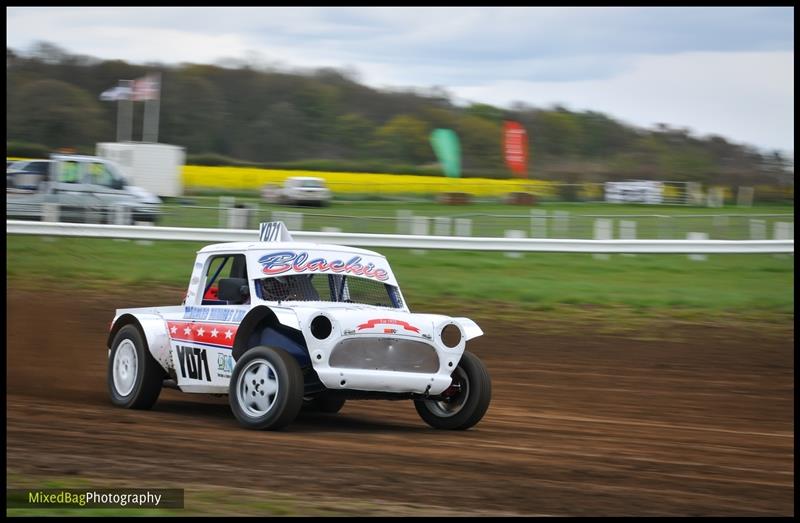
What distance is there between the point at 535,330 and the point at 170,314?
25.3 feet

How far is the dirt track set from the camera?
6.69 m

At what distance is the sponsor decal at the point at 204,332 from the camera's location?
9333 millimetres

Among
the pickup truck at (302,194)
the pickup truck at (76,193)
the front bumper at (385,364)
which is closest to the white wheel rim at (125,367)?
the front bumper at (385,364)

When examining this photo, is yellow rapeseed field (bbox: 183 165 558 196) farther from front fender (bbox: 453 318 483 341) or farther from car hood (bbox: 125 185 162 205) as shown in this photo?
front fender (bbox: 453 318 483 341)

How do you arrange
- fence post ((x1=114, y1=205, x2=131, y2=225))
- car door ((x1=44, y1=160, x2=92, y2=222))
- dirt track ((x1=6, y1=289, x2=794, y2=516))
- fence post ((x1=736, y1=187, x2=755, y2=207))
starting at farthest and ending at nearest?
fence post ((x1=736, y1=187, x2=755, y2=207)) < fence post ((x1=114, y1=205, x2=131, y2=225)) < car door ((x1=44, y1=160, x2=92, y2=222)) < dirt track ((x1=6, y1=289, x2=794, y2=516))

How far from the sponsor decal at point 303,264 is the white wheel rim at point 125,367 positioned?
1.57 meters

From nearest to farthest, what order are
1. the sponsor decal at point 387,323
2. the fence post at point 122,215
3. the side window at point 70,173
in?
the sponsor decal at point 387,323
the fence post at point 122,215
the side window at point 70,173

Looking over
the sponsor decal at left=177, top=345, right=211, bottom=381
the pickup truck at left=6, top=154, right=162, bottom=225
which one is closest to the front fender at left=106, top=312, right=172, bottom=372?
the sponsor decal at left=177, top=345, right=211, bottom=381

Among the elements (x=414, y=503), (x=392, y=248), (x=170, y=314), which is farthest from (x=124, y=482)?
(x=392, y=248)

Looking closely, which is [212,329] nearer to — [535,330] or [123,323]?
[123,323]

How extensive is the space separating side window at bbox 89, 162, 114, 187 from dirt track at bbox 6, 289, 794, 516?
9.78m

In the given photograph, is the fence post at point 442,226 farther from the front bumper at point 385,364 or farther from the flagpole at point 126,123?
the flagpole at point 126,123

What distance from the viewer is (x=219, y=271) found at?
33.3ft

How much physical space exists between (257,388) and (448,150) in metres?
33.0
